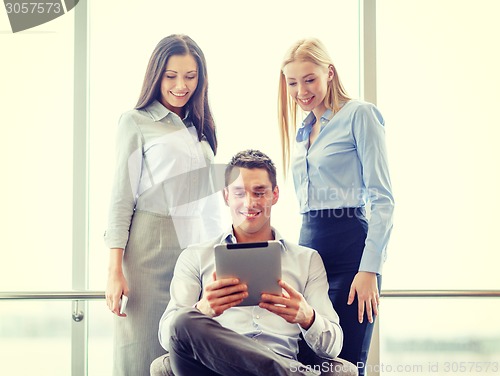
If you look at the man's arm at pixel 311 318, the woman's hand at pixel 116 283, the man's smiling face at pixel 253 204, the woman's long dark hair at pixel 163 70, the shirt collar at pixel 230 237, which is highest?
the woman's long dark hair at pixel 163 70

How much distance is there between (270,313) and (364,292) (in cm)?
35

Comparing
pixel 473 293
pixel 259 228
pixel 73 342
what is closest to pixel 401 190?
pixel 473 293

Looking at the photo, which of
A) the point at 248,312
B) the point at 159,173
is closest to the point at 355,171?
the point at 248,312

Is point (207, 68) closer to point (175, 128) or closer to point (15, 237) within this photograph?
point (175, 128)

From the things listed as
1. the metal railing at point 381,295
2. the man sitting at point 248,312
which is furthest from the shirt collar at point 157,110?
the metal railing at point 381,295

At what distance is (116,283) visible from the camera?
→ 2355 millimetres

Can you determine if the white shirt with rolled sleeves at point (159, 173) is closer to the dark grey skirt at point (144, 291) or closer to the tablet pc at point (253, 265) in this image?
the dark grey skirt at point (144, 291)

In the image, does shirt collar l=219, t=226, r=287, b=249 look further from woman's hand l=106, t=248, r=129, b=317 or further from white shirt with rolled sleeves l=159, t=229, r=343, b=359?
woman's hand l=106, t=248, r=129, b=317

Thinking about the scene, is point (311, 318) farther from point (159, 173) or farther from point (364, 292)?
point (159, 173)

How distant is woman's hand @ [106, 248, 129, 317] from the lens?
7.70 feet

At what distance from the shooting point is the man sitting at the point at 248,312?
6.75 ft

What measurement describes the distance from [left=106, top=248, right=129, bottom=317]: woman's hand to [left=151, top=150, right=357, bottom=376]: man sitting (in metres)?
0.21

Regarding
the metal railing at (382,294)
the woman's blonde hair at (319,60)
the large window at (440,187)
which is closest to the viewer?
the woman's blonde hair at (319,60)

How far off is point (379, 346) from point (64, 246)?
1.42 m
